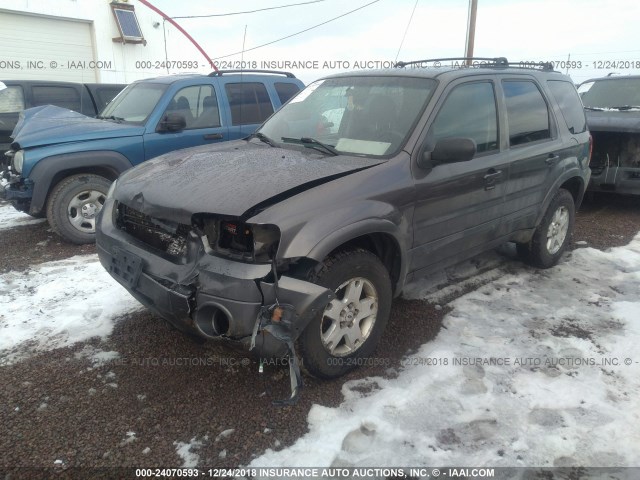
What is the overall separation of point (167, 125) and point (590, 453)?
507cm

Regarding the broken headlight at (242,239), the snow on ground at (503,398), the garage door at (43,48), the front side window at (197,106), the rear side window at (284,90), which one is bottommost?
the snow on ground at (503,398)

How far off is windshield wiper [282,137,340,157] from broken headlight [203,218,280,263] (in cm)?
98

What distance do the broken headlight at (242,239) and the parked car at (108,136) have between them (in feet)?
11.3

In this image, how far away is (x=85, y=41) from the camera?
15414 mm

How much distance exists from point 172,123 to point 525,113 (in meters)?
3.76

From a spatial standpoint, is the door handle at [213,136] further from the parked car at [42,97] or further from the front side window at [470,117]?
the parked car at [42,97]

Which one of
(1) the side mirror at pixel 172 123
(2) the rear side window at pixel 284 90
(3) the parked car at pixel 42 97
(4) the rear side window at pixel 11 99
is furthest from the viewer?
(4) the rear side window at pixel 11 99

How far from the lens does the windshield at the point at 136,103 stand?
5917mm

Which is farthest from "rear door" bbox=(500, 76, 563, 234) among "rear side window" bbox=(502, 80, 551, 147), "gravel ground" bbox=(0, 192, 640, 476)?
"gravel ground" bbox=(0, 192, 640, 476)

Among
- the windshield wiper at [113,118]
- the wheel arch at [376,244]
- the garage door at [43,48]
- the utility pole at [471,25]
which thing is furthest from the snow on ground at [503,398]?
the garage door at [43,48]

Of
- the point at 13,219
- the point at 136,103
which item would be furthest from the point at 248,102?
the point at 13,219

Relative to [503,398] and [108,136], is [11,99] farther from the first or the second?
[503,398]

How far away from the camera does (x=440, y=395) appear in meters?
2.90

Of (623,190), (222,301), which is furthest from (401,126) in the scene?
(623,190)
